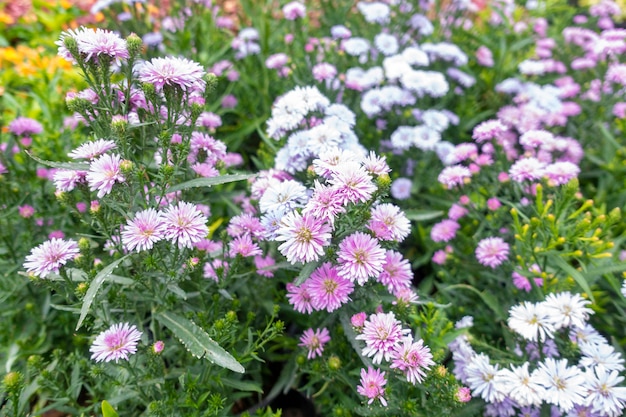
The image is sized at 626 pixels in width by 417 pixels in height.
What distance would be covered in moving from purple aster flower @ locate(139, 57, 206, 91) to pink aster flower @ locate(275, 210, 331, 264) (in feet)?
1.76

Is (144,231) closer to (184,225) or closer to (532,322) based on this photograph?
(184,225)

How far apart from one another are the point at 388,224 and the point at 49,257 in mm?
1083

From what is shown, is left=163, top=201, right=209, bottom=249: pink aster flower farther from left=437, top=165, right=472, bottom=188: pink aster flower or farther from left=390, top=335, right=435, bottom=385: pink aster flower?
left=437, top=165, right=472, bottom=188: pink aster flower

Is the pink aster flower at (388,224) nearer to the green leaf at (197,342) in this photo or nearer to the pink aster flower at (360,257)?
the pink aster flower at (360,257)

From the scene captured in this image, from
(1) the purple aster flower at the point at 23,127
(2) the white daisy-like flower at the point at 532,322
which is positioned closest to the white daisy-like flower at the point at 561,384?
(2) the white daisy-like flower at the point at 532,322

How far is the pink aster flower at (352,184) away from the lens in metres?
1.47

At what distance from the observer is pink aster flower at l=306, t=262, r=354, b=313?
1.60 m

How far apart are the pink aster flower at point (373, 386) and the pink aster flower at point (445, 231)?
1.03 meters

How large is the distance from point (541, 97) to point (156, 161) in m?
2.46

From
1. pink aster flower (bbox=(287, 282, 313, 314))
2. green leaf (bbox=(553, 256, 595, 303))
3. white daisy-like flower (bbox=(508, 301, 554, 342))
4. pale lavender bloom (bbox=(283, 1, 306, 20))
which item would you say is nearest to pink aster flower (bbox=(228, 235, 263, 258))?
pink aster flower (bbox=(287, 282, 313, 314))

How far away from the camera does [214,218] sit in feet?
8.84

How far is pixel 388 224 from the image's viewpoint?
5.41 ft

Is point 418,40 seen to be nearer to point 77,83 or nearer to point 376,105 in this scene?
point 376,105

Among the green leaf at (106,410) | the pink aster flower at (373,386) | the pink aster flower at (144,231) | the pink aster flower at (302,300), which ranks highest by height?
the pink aster flower at (144,231)
